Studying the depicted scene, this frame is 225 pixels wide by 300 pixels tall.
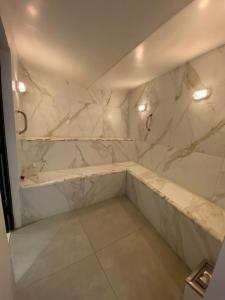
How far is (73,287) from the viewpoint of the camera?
3.92ft

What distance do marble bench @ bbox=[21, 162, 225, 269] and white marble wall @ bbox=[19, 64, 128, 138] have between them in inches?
35.6

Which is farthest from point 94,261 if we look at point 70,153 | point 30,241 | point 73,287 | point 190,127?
point 190,127

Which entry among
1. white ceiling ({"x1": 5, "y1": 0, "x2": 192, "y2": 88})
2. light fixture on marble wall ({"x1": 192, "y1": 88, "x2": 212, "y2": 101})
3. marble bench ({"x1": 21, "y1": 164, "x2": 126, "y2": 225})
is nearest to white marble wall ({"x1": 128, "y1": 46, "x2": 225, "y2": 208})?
light fixture on marble wall ({"x1": 192, "y1": 88, "x2": 212, "y2": 101})

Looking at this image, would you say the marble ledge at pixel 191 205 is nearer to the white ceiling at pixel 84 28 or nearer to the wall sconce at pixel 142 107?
the wall sconce at pixel 142 107

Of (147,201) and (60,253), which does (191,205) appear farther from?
(60,253)

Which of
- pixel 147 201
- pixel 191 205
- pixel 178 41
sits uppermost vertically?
pixel 178 41

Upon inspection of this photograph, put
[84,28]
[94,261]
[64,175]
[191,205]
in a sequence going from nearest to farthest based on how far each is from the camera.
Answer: [84,28] → [94,261] → [191,205] → [64,175]

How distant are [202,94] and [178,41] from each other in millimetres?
665

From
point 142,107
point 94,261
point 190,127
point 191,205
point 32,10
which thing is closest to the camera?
point 32,10

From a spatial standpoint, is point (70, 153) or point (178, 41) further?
point (70, 153)

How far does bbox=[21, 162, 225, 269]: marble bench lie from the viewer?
1331 millimetres

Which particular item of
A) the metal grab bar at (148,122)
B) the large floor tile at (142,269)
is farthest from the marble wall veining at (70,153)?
the large floor tile at (142,269)

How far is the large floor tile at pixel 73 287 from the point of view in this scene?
1129 millimetres

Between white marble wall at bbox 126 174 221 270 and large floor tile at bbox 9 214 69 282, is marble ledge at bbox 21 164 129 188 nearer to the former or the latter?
large floor tile at bbox 9 214 69 282
